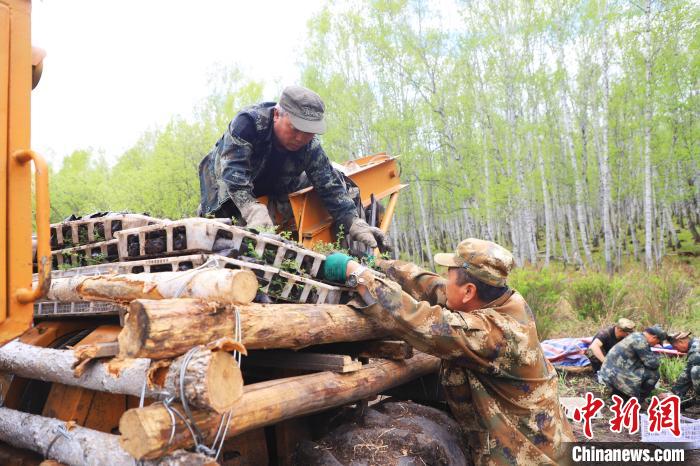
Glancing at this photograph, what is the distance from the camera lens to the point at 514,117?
65.6ft

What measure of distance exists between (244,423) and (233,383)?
1.06ft

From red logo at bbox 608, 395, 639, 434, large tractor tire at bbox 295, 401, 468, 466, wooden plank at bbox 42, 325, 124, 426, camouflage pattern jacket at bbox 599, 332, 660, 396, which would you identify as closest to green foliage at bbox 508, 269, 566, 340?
camouflage pattern jacket at bbox 599, 332, 660, 396

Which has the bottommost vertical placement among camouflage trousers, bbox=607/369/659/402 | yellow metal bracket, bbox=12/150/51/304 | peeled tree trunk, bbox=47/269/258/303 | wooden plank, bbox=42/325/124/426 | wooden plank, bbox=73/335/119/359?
camouflage trousers, bbox=607/369/659/402

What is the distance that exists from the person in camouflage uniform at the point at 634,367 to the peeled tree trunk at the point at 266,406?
15.7 feet

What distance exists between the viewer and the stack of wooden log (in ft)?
6.01

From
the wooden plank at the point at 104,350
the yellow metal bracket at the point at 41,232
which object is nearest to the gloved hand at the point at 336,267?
the wooden plank at the point at 104,350

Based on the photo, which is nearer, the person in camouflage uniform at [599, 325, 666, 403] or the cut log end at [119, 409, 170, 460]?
the cut log end at [119, 409, 170, 460]

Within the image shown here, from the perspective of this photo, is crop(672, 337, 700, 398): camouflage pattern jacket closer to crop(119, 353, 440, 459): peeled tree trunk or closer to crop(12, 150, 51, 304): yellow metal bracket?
crop(119, 353, 440, 459): peeled tree trunk

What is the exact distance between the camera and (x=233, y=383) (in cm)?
192

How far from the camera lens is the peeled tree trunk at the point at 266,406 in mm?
1755

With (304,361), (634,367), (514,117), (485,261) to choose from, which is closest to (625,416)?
(634,367)

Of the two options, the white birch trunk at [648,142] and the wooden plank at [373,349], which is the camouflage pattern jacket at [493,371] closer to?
the wooden plank at [373,349]

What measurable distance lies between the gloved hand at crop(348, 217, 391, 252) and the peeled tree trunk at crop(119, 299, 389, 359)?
6.50 ft

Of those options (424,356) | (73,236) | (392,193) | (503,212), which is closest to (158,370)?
(73,236)
